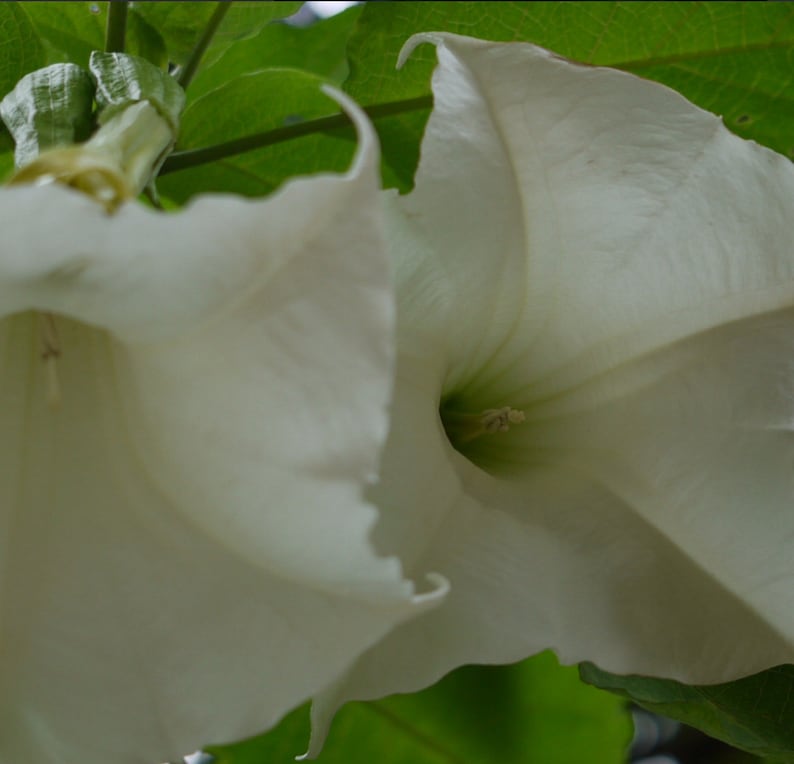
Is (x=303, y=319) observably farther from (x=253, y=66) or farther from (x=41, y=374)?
(x=253, y=66)

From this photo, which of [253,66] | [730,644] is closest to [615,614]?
[730,644]

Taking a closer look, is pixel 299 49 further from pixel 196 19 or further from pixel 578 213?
pixel 578 213

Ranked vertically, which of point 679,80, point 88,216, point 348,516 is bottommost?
point 679,80

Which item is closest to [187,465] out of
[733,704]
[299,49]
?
[733,704]

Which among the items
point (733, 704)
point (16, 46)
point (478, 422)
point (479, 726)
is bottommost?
point (479, 726)

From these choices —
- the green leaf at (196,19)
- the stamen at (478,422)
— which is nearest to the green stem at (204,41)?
the green leaf at (196,19)

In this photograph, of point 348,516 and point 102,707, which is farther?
point 102,707

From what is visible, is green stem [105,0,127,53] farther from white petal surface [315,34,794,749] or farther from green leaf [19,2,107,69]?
white petal surface [315,34,794,749]
